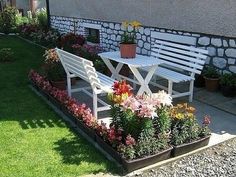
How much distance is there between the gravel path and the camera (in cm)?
448

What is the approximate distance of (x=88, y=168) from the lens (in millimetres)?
4531

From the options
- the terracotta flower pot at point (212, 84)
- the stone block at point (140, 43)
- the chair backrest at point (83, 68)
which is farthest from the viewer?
the stone block at point (140, 43)

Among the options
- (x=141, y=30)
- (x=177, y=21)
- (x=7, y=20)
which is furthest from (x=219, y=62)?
(x=7, y=20)

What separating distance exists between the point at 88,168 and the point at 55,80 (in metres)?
3.53

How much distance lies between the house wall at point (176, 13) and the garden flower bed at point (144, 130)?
301 cm

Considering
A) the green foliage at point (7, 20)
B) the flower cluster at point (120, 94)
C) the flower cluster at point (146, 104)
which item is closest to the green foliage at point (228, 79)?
the flower cluster at point (146, 104)

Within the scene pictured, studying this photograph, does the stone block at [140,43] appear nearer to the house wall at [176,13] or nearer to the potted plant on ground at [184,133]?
the house wall at [176,13]

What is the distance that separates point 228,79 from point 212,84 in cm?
46

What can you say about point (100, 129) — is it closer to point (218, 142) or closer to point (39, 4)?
point (218, 142)

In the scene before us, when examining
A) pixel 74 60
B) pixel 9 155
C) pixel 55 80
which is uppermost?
pixel 74 60

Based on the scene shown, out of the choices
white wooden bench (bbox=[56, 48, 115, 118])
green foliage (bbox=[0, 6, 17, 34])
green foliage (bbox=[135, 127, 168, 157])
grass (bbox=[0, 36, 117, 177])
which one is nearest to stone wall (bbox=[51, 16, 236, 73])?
white wooden bench (bbox=[56, 48, 115, 118])

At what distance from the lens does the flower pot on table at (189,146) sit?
4820 millimetres

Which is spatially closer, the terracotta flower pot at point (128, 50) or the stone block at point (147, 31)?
the terracotta flower pot at point (128, 50)

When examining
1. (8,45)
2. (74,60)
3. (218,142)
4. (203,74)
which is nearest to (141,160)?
(218,142)
